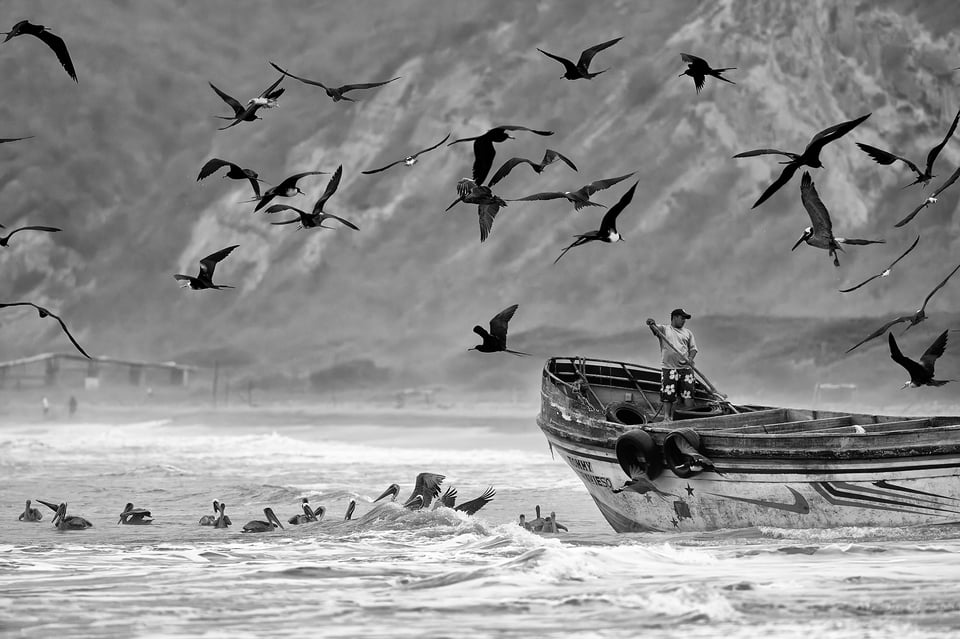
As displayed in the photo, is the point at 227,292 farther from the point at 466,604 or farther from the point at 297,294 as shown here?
the point at 466,604

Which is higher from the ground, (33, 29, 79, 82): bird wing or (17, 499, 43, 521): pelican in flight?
(33, 29, 79, 82): bird wing

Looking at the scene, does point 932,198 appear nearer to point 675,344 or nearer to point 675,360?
point 675,344

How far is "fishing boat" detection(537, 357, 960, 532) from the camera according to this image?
13664 millimetres

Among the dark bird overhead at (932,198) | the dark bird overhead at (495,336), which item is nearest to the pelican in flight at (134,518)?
the dark bird overhead at (495,336)

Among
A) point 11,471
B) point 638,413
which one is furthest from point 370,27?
point 638,413

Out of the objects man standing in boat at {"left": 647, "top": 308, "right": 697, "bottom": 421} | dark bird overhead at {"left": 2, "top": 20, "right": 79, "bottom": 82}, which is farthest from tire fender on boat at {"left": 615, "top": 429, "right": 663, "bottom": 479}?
dark bird overhead at {"left": 2, "top": 20, "right": 79, "bottom": 82}

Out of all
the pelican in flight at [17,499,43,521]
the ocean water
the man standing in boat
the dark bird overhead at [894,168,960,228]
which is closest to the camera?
the ocean water

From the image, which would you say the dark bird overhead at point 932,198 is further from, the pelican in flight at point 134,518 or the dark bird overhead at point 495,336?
the pelican in flight at point 134,518

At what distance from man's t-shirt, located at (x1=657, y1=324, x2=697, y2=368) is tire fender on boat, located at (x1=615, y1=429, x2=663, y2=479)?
1.69m

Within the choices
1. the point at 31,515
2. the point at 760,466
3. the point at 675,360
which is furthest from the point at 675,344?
the point at 31,515

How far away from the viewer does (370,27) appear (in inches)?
4269

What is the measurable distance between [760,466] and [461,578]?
3.67 meters

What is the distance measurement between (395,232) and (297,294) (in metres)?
7.71

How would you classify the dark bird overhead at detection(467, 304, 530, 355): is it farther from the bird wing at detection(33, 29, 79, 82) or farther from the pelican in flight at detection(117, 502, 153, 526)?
the pelican in flight at detection(117, 502, 153, 526)
